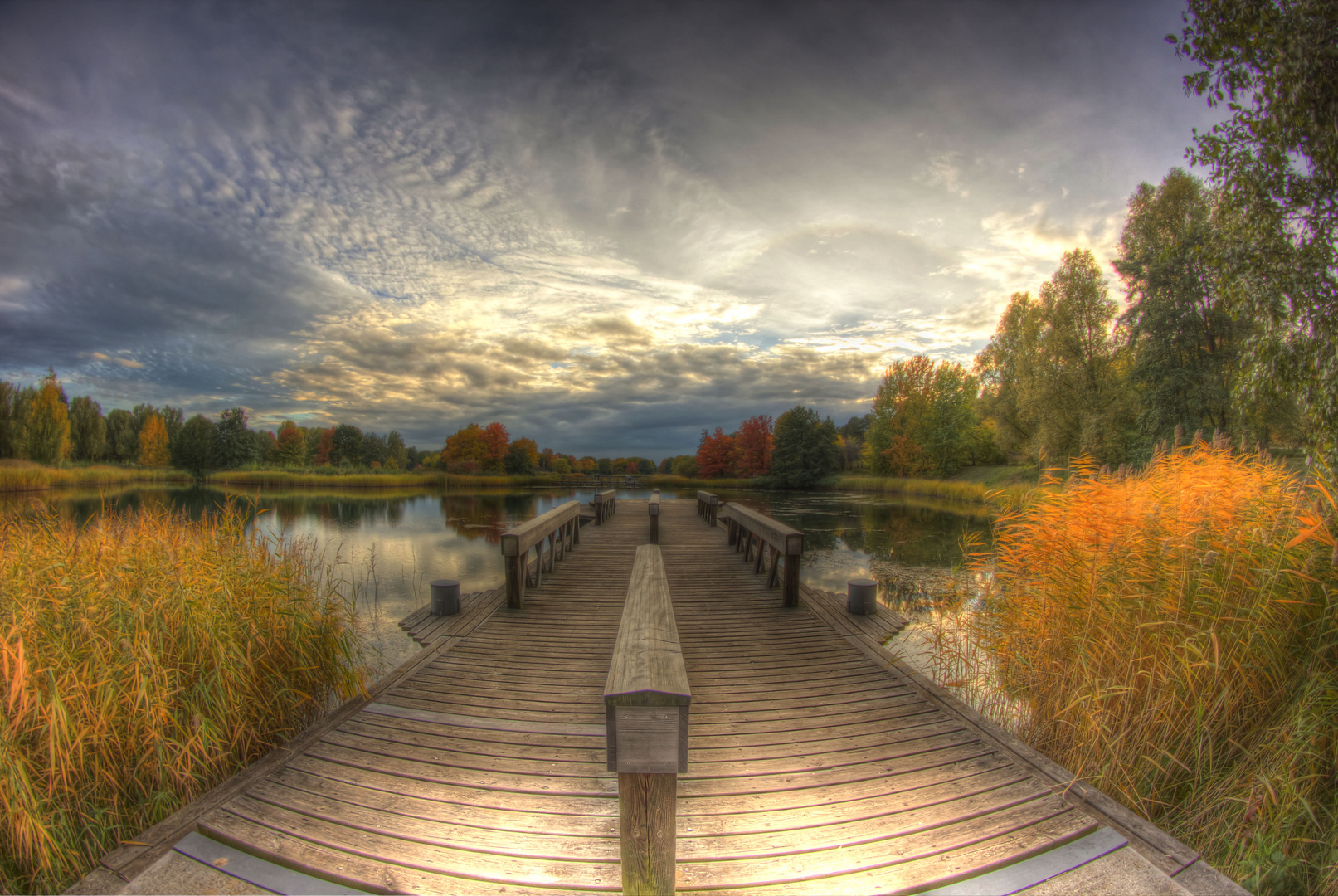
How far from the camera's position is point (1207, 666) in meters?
2.53

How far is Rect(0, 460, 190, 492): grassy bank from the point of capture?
761 inches

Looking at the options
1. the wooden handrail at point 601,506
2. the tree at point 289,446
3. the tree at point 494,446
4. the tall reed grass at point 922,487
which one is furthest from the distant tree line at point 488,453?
the wooden handrail at point 601,506

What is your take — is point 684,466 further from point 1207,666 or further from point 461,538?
point 1207,666

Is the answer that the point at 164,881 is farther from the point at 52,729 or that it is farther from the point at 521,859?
the point at 521,859

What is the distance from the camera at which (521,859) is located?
1.91 meters

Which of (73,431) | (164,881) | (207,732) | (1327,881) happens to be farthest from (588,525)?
(73,431)

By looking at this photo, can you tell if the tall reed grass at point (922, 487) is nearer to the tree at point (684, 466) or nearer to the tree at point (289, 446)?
the tree at point (684, 466)

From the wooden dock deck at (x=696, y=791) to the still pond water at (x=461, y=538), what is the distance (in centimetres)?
190

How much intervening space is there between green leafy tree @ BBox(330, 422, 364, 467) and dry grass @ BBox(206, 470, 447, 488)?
82.8 ft

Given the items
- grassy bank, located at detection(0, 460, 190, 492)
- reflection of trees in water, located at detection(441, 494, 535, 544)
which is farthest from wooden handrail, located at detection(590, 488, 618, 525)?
grassy bank, located at detection(0, 460, 190, 492)

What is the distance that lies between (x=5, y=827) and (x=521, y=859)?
233 centimetres

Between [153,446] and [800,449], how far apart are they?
183 feet

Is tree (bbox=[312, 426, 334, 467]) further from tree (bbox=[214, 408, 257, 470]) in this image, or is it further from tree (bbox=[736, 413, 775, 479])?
tree (bbox=[736, 413, 775, 479])

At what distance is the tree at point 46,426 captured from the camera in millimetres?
24266
